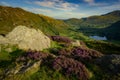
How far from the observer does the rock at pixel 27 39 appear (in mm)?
30734

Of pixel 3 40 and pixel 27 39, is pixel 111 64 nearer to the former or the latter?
pixel 27 39

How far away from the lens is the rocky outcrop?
30.6 metres

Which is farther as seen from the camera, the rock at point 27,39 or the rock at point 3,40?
the rock at point 27,39

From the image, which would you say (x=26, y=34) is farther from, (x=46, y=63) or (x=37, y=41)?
(x=46, y=63)

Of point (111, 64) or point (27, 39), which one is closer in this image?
point (111, 64)

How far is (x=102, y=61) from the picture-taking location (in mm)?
19625

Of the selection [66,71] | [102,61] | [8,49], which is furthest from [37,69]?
[8,49]

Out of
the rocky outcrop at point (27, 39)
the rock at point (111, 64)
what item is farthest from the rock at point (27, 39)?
the rock at point (111, 64)

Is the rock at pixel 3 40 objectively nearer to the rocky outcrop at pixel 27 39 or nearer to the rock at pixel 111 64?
the rocky outcrop at pixel 27 39

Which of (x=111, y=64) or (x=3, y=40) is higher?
(x=3, y=40)

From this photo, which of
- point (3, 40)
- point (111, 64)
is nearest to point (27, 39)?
point (3, 40)

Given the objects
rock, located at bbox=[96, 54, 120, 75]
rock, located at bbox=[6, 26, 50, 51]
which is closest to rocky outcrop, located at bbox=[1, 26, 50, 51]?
rock, located at bbox=[6, 26, 50, 51]

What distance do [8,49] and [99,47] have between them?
99.0ft

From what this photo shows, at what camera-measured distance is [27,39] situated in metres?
32.9
